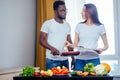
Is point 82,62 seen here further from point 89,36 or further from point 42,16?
point 42,16

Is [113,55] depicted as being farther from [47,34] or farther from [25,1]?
[25,1]

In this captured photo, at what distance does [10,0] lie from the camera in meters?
2.04

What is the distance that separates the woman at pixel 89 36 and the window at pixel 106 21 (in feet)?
0.17

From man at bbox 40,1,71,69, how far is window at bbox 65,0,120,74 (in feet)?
0.28

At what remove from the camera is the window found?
2061 millimetres

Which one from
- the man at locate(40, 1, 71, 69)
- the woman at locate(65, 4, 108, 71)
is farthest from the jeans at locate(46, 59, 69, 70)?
the woman at locate(65, 4, 108, 71)

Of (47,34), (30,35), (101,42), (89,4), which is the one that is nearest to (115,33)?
(101,42)

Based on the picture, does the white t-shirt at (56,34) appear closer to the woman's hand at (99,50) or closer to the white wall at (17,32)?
the white wall at (17,32)

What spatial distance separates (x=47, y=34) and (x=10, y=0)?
0.51 m

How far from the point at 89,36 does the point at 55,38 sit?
1.10 feet

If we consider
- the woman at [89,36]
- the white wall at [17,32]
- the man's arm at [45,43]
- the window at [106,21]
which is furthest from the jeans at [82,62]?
the white wall at [17,32]

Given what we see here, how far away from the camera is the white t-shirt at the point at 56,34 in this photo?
78.4 inches

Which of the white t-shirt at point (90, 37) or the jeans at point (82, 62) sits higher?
the white t-shirt at point (90, 37)

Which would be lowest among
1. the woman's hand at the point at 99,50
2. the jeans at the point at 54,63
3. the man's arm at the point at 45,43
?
the jeans at the point at 54,63
